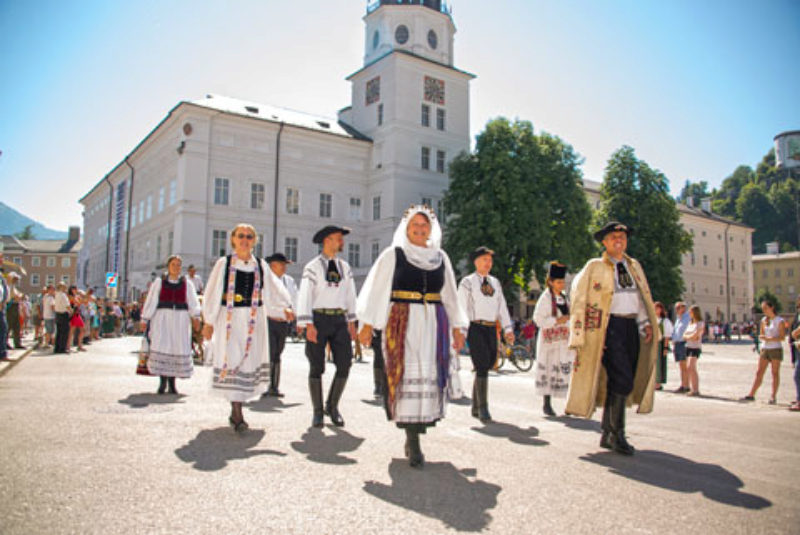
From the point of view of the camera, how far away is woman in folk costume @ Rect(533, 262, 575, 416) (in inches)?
340

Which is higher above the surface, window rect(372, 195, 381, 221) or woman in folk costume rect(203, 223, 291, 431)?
window rect(372, 195, 381, 221)

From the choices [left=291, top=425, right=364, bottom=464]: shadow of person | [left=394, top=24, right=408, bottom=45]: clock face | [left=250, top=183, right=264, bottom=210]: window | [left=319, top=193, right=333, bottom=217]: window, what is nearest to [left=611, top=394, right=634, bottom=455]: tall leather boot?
[left=291, top=425, right=364, bottom=464]: shadow of person

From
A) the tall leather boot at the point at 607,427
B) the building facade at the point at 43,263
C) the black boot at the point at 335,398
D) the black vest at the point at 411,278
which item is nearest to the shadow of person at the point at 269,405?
the black boot at the point at 335,398

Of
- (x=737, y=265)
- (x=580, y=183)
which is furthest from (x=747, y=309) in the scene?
(x=580, y=183)

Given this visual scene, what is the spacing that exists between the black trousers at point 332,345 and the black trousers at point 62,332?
48.3 feet

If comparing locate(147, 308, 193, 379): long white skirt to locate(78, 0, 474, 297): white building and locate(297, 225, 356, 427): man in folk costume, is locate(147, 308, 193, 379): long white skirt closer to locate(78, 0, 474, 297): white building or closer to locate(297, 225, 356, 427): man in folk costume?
locate(297, 225, 356, 427): man in folk costume

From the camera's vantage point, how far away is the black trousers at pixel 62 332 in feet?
61.1

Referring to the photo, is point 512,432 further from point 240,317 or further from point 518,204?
point 518,204

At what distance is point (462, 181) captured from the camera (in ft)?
143

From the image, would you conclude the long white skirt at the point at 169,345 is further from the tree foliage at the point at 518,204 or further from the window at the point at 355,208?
the window at the point at 355,208

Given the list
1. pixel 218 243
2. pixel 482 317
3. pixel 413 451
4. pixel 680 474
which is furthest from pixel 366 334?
pixel 218 243

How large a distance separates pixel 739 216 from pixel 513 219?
85.0 meters

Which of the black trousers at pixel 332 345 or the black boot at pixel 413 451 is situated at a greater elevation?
the black trousers at pixel 332 345

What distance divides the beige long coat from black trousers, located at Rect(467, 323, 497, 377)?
183 cm
